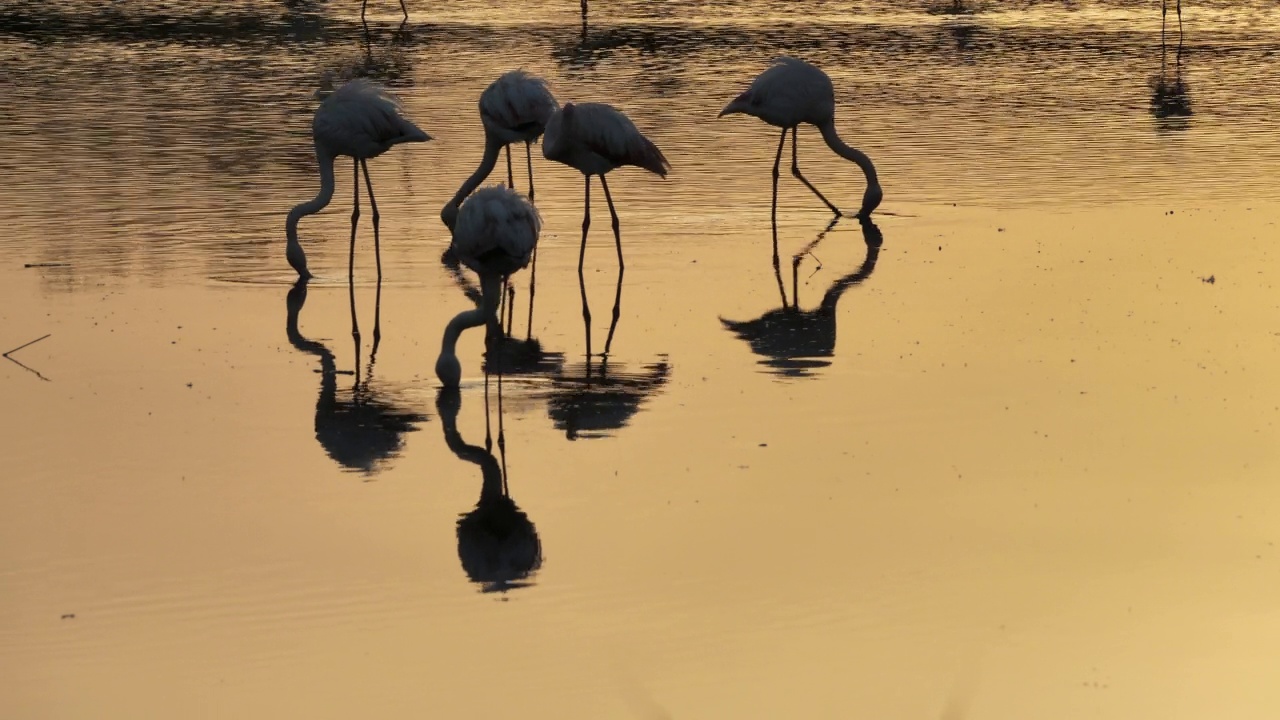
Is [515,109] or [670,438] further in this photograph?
[515,109]

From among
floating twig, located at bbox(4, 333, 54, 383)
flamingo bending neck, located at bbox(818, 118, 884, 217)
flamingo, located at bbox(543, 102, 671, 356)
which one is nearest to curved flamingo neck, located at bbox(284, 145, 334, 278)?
flamingo, located at bbox(543, 102, 671, 356)

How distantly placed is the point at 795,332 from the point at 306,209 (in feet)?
11.5

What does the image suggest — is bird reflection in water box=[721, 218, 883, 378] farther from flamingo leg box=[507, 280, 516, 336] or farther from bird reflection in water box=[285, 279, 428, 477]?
bird reflection in water box=[285, 279, 428, 477]

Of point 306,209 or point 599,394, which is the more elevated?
point 306,209

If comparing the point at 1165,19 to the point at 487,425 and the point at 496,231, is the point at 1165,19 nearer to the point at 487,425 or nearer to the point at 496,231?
the point at 496,231

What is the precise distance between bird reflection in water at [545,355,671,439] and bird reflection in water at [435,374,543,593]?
439 mm

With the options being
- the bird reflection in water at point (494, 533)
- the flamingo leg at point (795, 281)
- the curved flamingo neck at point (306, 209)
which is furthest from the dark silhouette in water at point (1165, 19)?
the bird reflection in water at point (494, 533)

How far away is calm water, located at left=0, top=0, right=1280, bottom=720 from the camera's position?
6.27 metres

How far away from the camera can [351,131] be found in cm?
1261

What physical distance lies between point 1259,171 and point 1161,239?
2894 millimetres

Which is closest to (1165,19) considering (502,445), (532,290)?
(532,290)

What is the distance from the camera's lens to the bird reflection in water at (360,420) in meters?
8.70

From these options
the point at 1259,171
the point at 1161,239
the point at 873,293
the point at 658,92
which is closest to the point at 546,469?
the point at 873,293

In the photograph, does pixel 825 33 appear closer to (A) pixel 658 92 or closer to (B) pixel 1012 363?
(A) pixel 658 92
